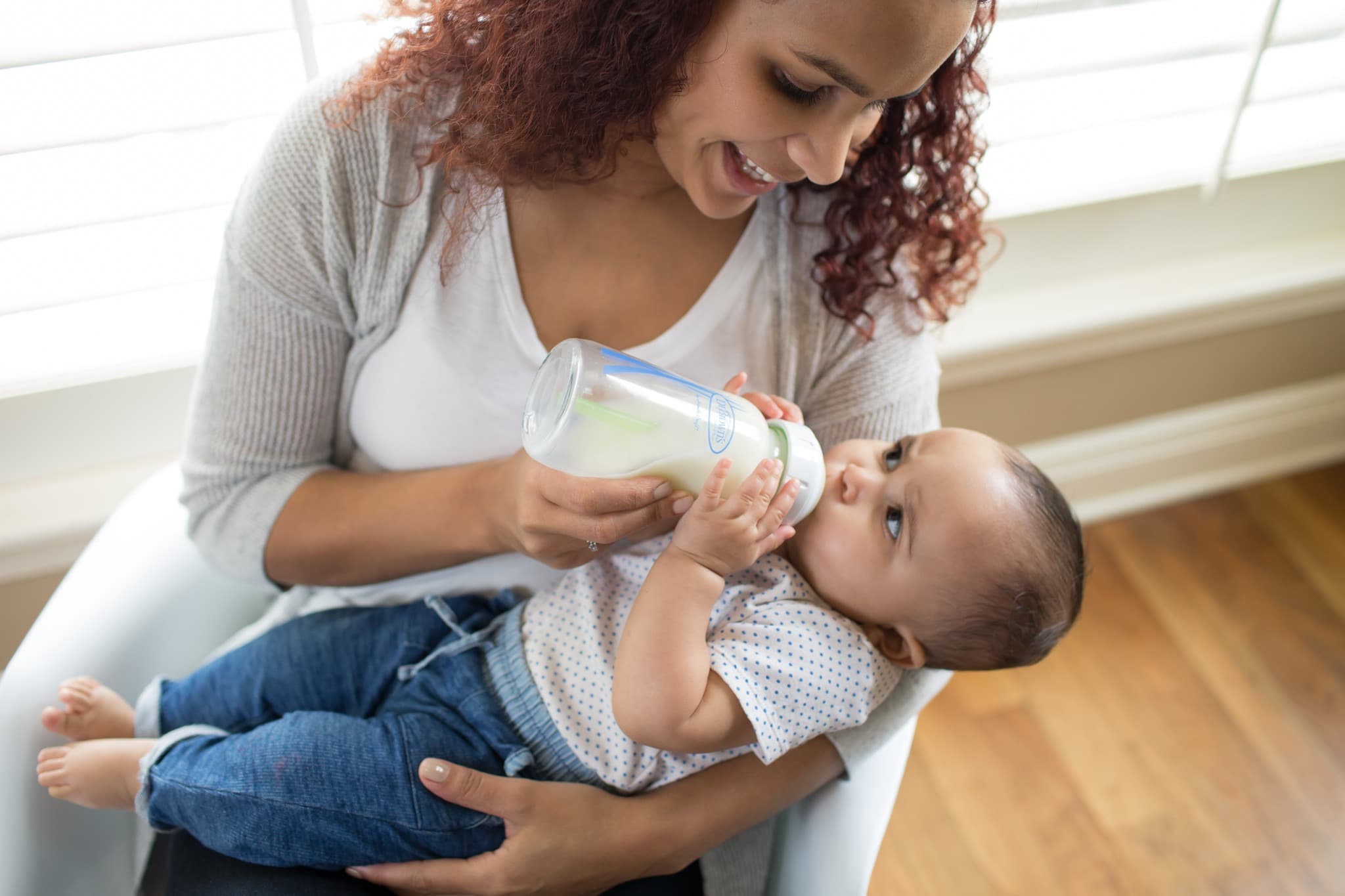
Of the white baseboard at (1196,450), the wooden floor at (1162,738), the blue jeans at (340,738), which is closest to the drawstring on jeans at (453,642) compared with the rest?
the blue jeans at (340,738)

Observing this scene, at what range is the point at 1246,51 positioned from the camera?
1562mm

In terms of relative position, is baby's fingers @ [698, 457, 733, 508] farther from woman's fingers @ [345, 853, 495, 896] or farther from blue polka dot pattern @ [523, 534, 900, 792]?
woman's fingers @ [345, 853, 495, 896]

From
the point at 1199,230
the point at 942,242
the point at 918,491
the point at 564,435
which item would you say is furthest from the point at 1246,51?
the point at 564,435

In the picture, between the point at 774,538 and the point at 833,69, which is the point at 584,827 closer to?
the point at 774,538

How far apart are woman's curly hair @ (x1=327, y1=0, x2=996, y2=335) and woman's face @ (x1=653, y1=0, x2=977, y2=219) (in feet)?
0.09

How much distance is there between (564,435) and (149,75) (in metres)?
0.70

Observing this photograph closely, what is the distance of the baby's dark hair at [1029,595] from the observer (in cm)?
98

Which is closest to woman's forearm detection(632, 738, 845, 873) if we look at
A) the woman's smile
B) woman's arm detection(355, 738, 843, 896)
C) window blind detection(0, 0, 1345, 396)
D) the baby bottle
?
woman's arm detection(355, 738, 843, 896)

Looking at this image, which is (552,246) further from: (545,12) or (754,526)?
(754,526)

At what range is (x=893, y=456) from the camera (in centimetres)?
108

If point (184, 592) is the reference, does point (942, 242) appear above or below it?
above

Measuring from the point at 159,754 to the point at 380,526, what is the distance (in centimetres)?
29

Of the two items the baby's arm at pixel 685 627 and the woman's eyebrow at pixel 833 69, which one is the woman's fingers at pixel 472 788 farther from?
the woman's eyebrow at pixel 833 69

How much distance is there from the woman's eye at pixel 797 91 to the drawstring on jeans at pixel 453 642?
597mm
